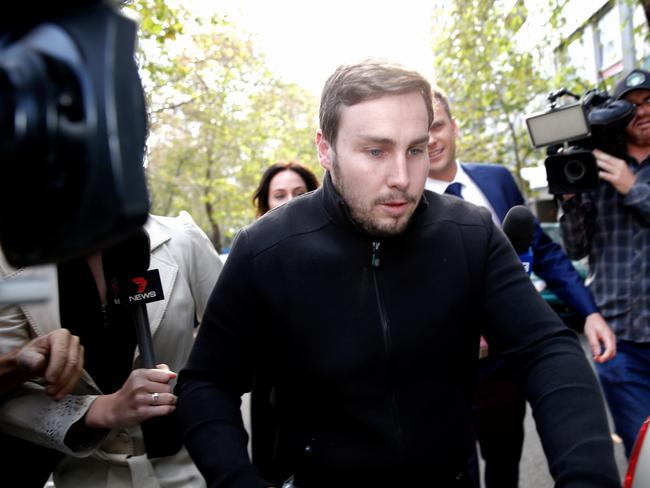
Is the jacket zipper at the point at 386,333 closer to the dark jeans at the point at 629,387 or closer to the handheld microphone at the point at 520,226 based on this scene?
the handheld microphone at the point at 520,226

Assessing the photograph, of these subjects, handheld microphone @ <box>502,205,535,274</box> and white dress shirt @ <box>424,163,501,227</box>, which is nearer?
handheld microphone @ <box>502,205,535,274</box>

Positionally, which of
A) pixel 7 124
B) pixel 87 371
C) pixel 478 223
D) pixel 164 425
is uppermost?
pixel 7 124

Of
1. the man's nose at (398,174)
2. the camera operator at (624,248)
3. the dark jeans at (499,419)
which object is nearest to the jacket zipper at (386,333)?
the man's nose at (398,174)

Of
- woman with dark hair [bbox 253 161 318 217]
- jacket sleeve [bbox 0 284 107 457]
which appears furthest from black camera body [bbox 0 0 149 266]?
woman with dark hair [bbox 253 161 318 217]

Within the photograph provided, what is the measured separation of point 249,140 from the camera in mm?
18141

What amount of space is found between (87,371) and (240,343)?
583 millimetres

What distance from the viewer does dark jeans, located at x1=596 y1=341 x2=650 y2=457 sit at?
3.13m

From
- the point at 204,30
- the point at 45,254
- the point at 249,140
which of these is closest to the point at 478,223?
the point at 45,254

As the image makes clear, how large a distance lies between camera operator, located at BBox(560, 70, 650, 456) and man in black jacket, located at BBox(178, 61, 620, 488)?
1.53 metres

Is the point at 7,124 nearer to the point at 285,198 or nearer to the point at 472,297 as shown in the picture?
the point at 472,297

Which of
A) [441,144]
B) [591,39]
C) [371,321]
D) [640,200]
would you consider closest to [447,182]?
[441,144]

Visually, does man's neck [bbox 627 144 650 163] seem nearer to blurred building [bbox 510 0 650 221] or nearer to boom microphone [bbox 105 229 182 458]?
blurred building [bbox 510 0 650 221]

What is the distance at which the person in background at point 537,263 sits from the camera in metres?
3.27

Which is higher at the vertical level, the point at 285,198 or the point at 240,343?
the point at 285,198
